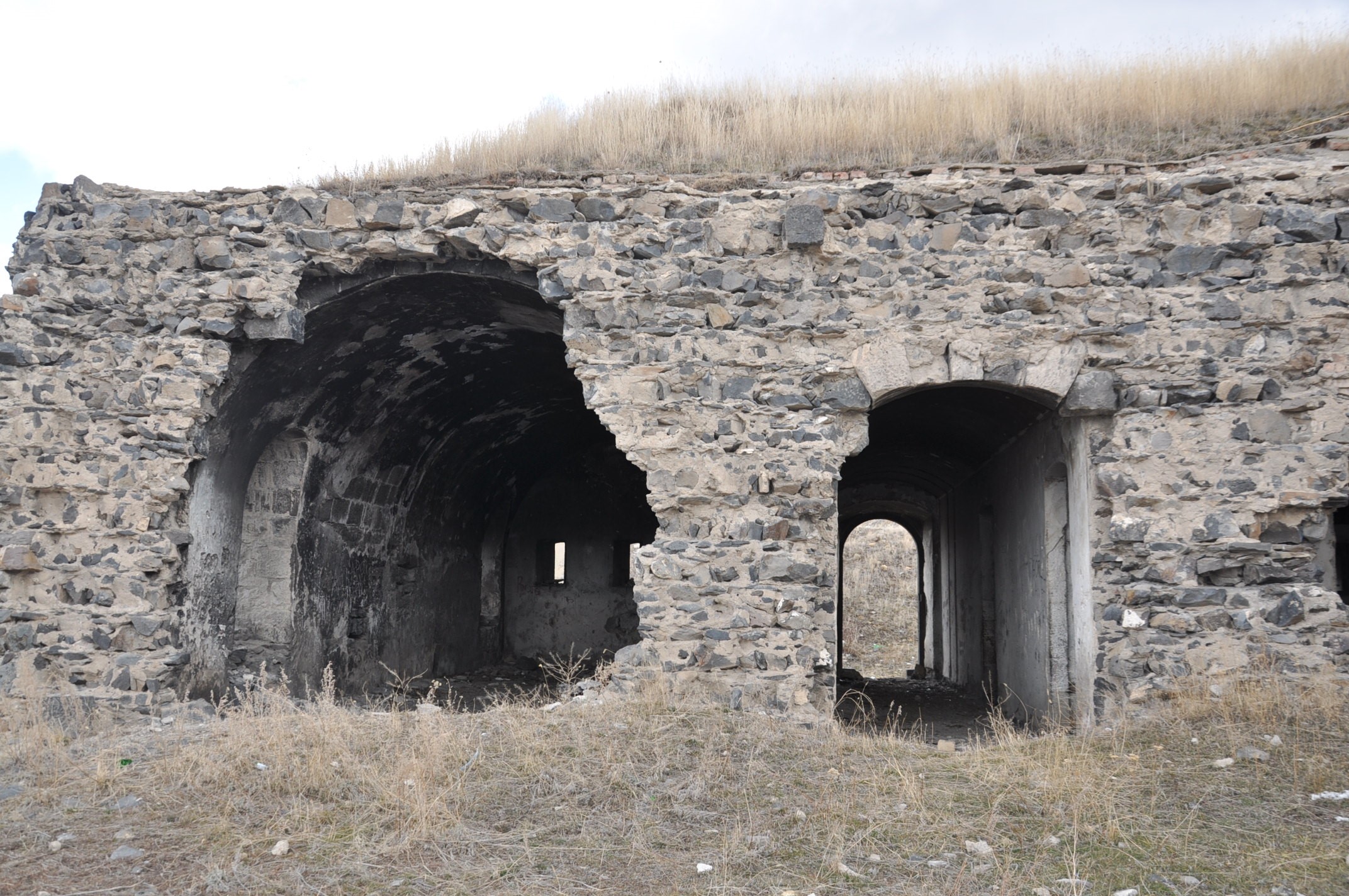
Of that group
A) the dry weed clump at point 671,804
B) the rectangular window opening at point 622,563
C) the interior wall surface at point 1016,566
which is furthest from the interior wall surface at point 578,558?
the dry weed clump at point 671,804

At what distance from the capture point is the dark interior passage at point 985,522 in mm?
7777

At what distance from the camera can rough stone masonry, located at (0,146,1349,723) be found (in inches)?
259

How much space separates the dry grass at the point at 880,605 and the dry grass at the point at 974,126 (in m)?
Result: 13.0

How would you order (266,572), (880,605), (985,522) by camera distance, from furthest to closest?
(880,605) < (985,522) < (266,572)

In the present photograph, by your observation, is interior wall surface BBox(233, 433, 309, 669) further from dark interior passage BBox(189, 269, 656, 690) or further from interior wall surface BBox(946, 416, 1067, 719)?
interior wall surface BBox(946, 416, 1067, 719)

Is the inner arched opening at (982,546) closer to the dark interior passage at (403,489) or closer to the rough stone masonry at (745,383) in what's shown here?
the rough stone masonry at (745,383)

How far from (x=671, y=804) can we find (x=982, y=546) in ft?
22.8

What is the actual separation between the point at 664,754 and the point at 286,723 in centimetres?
238

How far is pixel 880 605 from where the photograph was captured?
21484 millimetres

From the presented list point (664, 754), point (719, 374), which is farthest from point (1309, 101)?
point (664, 754)

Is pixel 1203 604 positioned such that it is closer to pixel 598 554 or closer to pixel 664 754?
pixel 664 754

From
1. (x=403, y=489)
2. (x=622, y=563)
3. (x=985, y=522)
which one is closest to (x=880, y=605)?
(x=622, y=563)

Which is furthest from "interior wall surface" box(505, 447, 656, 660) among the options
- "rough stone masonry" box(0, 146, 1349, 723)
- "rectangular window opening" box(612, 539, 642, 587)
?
"rough stone masonry" box(0, 146, 1349, 723)

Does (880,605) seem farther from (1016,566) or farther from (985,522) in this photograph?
(1016,566)
